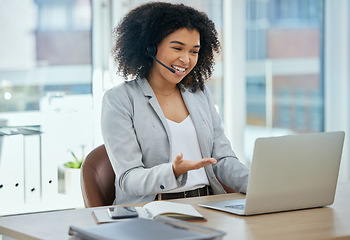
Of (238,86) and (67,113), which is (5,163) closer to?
(67,113)

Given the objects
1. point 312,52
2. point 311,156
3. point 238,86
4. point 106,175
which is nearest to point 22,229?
point 106,175

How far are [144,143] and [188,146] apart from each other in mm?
191

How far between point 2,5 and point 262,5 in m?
1.88

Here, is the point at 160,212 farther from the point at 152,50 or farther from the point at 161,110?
the point at 152,50

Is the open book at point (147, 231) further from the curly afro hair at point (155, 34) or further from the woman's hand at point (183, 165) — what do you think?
the curly afro hair at point (155, 34)

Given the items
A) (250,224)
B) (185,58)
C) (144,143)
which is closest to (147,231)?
(250,224)

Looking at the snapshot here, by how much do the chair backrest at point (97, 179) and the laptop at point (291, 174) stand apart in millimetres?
510

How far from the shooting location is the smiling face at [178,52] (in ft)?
6.90

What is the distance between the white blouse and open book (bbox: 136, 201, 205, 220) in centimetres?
47

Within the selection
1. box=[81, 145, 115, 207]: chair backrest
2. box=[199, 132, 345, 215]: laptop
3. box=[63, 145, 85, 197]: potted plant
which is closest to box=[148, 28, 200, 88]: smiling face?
box=[81, 145, 115, 207]: chair backrest

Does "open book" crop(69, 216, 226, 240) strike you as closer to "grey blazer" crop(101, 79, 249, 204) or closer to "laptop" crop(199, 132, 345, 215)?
"laptop" crop(199, 132, 345, 215)

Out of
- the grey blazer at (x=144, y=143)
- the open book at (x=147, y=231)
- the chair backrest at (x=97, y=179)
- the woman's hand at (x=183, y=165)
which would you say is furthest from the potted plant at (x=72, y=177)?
the open book at (x=147, y=231)

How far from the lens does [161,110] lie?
84.3 inches

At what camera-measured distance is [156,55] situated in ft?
7.09
